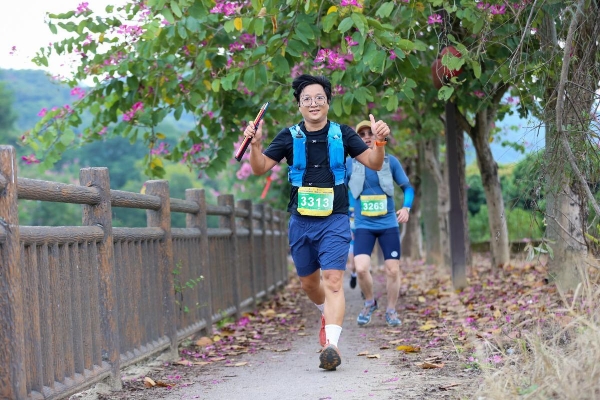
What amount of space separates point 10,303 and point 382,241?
531cm

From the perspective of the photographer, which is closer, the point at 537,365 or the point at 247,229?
the point at 537,365

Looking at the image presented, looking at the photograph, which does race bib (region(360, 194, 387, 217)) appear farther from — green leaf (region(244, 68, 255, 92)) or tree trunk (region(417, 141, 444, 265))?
tree trunk (region(417, 141, 444, 265))

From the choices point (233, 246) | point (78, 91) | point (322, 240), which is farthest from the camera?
point (78, 91)

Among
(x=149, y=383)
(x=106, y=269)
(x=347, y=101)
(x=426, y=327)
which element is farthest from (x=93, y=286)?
(x=426, y=327)

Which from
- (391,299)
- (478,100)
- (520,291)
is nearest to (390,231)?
(391,299)

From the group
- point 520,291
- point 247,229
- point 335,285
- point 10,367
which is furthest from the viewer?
point 247,229

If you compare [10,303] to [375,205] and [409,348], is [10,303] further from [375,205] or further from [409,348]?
[375,205]

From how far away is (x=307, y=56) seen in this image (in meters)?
9.64

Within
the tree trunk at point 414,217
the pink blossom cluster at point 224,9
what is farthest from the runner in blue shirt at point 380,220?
the tree trunk at point 414,217

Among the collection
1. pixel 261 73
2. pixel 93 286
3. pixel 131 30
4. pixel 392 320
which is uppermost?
pixel 131 30

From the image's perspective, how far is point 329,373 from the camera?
6.41m

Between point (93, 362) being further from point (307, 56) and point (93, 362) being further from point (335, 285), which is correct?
point (307, 56)

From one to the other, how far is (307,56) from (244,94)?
1.85 m

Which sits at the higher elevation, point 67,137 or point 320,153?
point 67,137
